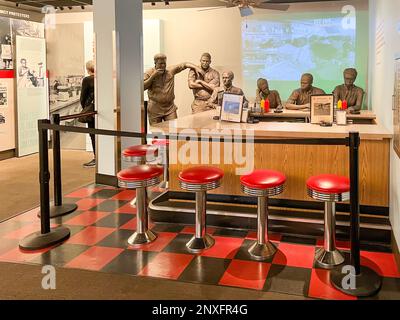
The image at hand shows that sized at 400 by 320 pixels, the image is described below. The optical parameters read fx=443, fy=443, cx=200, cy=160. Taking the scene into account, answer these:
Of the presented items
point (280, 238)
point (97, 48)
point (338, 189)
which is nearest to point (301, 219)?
point (280, 238)

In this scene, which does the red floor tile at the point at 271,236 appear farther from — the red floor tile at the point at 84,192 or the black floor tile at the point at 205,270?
the red floor tile at the point at 84,192

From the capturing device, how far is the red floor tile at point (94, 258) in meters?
3.47

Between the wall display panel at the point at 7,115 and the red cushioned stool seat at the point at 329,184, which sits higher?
the wall display panel at the point at 7,115

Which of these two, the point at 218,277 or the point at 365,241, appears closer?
the point at 218,277

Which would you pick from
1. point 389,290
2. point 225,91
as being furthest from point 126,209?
point 389,290

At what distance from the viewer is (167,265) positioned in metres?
3.48

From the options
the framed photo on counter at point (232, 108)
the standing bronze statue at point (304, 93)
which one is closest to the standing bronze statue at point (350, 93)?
the standing bronze statue at point (304, 93)

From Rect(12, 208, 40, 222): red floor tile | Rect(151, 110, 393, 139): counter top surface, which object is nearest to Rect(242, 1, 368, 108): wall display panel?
Rect(151, 110, 393, 139): counter top surface

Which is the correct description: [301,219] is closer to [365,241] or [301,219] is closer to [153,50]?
[365,241]

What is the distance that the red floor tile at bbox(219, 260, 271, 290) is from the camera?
123 inches

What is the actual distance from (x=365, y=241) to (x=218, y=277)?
1.45m

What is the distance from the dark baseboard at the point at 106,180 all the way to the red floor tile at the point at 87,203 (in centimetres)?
64

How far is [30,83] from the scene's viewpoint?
338 inches

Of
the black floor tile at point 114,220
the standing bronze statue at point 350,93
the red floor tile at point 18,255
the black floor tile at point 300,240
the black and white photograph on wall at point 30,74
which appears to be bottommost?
the red floor tile at point 18,255
